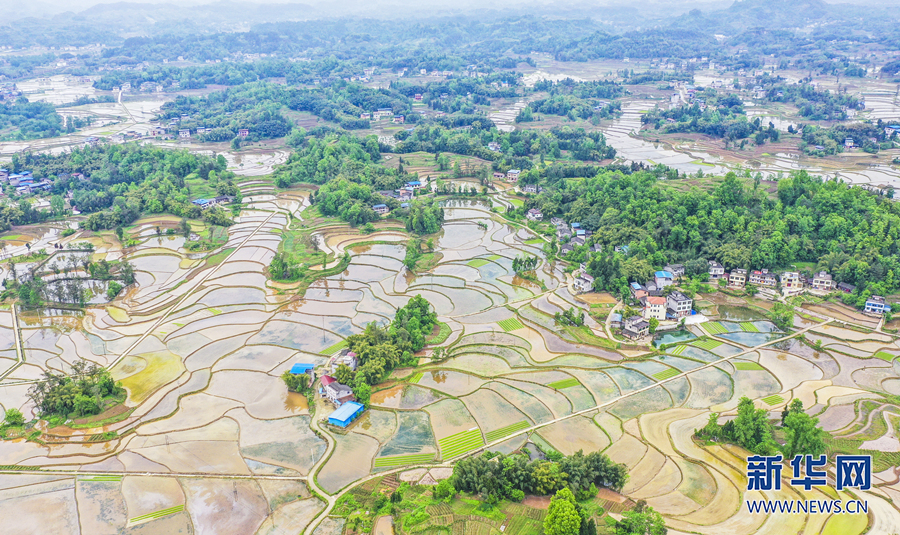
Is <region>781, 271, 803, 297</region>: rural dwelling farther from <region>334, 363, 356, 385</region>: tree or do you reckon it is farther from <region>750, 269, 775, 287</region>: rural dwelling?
<region>334, 363, 356, 385</region>: tree

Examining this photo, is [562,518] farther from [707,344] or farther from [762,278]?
[762,278]

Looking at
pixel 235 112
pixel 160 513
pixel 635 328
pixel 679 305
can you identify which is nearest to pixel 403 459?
pixel 160 513

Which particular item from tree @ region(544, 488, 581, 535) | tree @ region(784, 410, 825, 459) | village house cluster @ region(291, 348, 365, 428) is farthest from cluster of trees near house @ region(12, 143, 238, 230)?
tree @ region(784, 410, 825, 459)

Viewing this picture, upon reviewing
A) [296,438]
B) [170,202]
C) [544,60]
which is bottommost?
[296,438]

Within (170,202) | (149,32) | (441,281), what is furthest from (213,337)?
(149,32)

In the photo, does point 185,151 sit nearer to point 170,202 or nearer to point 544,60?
point 170,202

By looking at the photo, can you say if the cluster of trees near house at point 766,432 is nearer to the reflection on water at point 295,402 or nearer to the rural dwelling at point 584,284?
the rural dwelling at point 584,284

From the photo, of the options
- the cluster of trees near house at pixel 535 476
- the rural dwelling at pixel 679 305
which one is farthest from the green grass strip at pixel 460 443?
the rural dwelling at pixel 679 305
